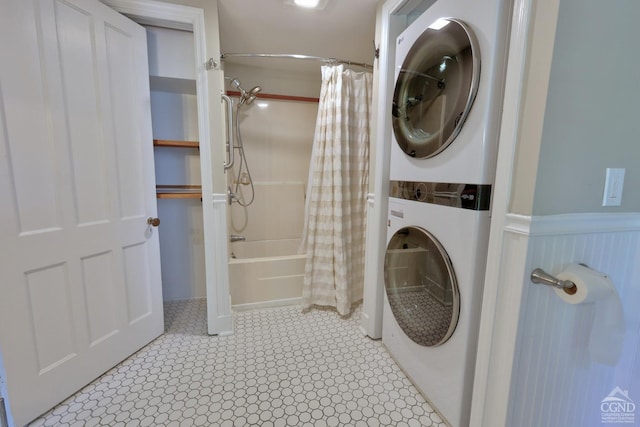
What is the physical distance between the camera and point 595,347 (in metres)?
0.85

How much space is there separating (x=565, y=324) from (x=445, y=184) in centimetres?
61

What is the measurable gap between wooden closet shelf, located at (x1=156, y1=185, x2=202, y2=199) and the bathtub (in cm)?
60

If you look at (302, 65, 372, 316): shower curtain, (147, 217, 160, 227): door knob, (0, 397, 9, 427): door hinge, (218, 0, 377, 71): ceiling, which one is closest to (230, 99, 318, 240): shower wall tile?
(218, 0, 377, 71): ceiling

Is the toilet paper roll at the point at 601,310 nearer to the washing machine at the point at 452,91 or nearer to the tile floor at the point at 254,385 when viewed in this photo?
the washing machine at the point at 452,91

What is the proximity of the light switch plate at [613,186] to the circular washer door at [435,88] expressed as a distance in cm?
47

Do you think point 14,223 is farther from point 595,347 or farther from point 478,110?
point 595,347

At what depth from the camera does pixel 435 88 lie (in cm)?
115

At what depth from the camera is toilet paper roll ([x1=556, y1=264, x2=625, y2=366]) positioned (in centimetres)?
78

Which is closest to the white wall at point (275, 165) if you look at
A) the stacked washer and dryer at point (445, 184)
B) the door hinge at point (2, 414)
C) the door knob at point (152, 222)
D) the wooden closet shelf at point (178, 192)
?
the wooden closet shelf at point (178, 192)

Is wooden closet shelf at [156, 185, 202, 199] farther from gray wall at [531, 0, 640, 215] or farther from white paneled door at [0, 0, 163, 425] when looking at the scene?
gray wall at [531, 0, 640, 215]

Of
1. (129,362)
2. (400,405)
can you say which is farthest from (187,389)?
(400,405)

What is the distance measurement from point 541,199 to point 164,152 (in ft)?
7.44

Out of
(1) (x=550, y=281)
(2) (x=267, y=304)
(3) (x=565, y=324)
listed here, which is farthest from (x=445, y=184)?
(2) (x=267, y=304)

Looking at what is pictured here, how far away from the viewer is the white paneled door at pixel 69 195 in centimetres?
Answer: 110
